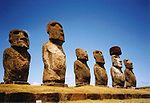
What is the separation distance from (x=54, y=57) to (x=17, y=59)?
2.41 metres

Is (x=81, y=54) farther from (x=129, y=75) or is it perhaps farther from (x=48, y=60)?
(x=129, y=75)

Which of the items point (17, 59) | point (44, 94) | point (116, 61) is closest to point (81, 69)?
point (116, 61)

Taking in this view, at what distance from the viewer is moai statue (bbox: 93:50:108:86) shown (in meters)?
20.9

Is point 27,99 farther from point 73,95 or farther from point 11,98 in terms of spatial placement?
point 73,95

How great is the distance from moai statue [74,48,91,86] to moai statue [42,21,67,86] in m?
3.85

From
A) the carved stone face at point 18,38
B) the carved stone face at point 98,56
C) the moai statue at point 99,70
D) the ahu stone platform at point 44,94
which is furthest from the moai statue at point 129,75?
the carved stone face at point 18,38

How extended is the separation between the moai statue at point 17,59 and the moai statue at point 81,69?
591 centimetres

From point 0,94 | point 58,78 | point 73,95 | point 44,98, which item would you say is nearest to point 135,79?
point 58,78

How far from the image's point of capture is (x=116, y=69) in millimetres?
23062

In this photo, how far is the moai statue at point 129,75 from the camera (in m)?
24.5

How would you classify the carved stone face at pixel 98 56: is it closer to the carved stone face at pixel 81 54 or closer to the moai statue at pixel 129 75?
the carved stone face at pixel 81 54

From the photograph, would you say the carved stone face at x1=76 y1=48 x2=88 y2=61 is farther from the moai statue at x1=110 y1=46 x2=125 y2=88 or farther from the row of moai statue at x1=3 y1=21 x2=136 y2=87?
the moai statue at x1=110 y1=46 x2=125 y2=88

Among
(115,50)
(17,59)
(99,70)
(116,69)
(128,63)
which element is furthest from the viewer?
(128,63)

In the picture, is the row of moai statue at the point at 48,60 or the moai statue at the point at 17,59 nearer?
the moai statue at the point at 17,59
